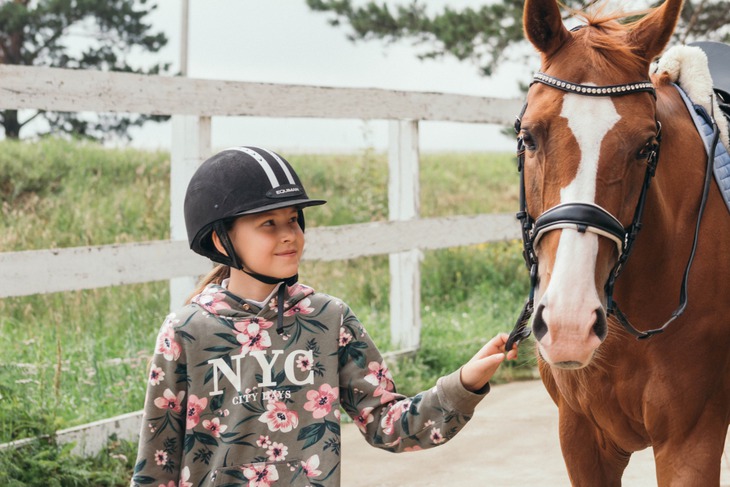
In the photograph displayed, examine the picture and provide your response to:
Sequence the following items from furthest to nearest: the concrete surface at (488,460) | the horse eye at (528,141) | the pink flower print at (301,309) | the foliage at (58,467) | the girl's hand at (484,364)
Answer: the concrete surface at (488,460) → the foliage at (58,467) → the horse eye at (528,141) → the pink flower print at (301,309) → the girl's hand at (484,364)

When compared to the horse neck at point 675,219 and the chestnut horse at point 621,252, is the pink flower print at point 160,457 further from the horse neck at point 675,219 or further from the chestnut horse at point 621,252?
the horse neck at point 675,219

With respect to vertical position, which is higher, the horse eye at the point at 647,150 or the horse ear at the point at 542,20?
the horse ear at the point at 542,20

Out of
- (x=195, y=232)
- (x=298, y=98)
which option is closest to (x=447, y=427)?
(x=195, y=232)

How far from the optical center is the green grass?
14.9 feet

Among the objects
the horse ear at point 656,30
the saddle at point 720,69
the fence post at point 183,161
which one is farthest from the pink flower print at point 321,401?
the fence post at point 183,161

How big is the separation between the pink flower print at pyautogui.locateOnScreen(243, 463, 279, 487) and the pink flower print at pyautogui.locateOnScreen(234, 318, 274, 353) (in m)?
0.26

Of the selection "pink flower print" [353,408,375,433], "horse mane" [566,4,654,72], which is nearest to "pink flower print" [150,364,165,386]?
"pink flower print" [353,408,375,433]

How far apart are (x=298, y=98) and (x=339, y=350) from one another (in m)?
3.11

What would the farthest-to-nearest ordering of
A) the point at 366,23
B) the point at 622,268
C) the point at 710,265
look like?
the point at 366,23
the point at 710,265
the point at 622,268

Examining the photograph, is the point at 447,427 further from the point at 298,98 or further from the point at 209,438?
the point at 298,98

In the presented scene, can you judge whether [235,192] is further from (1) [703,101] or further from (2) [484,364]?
(1) [703,101]

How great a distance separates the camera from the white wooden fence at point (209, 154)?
3.91 meters

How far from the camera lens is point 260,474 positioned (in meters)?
2.06

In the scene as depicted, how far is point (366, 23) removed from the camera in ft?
45.8
